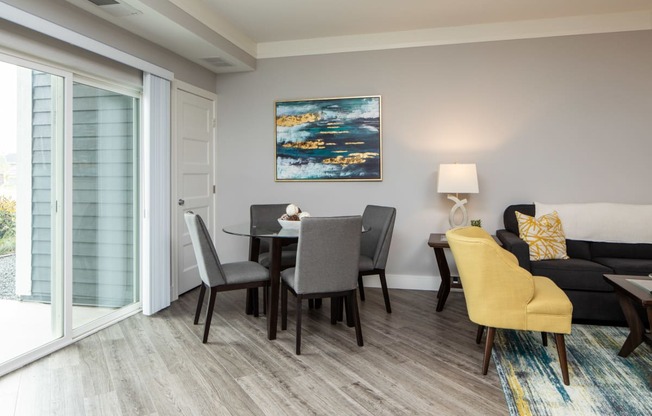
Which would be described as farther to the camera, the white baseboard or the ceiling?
the white baseboard

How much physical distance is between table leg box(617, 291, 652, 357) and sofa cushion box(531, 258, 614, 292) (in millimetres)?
551

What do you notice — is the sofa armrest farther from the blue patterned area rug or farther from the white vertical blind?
the white vertical blind

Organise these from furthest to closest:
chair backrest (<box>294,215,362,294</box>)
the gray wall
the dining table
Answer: the gray wall < the dining table < chair backrest (<box>294,215,362,294</box>)

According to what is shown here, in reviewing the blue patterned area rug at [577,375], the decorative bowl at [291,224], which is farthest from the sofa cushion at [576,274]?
the decorative bowl at [291,224]

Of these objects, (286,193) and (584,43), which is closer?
(584,43)

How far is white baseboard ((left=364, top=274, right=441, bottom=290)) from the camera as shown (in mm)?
4406

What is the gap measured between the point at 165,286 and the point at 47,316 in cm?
100

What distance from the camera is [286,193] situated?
4.71m

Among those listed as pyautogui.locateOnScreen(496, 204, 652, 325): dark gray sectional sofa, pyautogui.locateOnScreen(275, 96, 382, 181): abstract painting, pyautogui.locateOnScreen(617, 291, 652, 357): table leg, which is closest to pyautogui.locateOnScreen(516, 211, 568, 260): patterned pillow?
pyautogui.locateOnScreen(496, 204, 652, 325): dark gray sectional sofa

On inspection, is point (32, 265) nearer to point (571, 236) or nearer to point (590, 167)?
point (571, 236)

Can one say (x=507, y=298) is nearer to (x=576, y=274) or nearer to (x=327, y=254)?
(x=327, y=254)

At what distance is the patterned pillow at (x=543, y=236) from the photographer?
3.52m

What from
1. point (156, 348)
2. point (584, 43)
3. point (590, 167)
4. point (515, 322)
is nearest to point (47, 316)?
point (156, 348)

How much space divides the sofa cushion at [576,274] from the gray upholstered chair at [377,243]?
1.19 meters
